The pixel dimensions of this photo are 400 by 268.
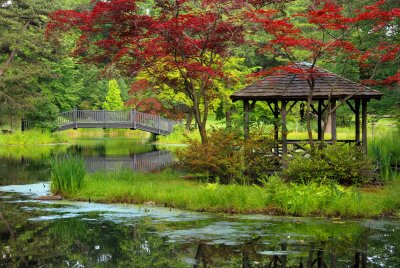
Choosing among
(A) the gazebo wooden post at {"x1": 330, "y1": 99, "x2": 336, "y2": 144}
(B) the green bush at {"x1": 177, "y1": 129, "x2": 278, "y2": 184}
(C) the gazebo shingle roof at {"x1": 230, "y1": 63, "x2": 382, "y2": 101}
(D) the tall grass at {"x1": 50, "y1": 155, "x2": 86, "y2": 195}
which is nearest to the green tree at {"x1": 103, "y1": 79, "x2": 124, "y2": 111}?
(C) the gazebo shingle roof at {"x1": 230, "y1": 63, "x2": 382, "y2": 101}

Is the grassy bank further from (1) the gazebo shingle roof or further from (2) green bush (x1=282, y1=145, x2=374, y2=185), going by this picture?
(1) the gazebo shingle roof

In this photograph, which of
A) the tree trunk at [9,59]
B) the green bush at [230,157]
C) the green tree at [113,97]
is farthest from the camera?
the green tree at [113,97]

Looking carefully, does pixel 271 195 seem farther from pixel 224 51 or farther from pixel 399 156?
pixel 399 156

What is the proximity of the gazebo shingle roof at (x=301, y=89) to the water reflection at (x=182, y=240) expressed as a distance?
218 inches

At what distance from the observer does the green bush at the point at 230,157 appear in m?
15.5

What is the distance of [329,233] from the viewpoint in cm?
1004

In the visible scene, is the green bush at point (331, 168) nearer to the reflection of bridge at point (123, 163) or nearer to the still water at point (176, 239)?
the still water at point (176, 239)

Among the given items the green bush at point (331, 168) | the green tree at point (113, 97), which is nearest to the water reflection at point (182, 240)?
the green bush at point (331, 168)

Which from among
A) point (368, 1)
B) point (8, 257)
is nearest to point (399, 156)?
point (368, 1)

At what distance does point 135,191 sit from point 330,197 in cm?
456

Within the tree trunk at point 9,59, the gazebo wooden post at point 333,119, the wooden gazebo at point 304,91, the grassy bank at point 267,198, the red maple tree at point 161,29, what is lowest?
the grassy bank at point 267,198

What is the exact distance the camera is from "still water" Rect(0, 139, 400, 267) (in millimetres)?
8188

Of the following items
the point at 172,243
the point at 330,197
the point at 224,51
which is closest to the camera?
the point at 172,243

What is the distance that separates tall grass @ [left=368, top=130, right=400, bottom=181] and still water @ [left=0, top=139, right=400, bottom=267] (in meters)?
5.44
